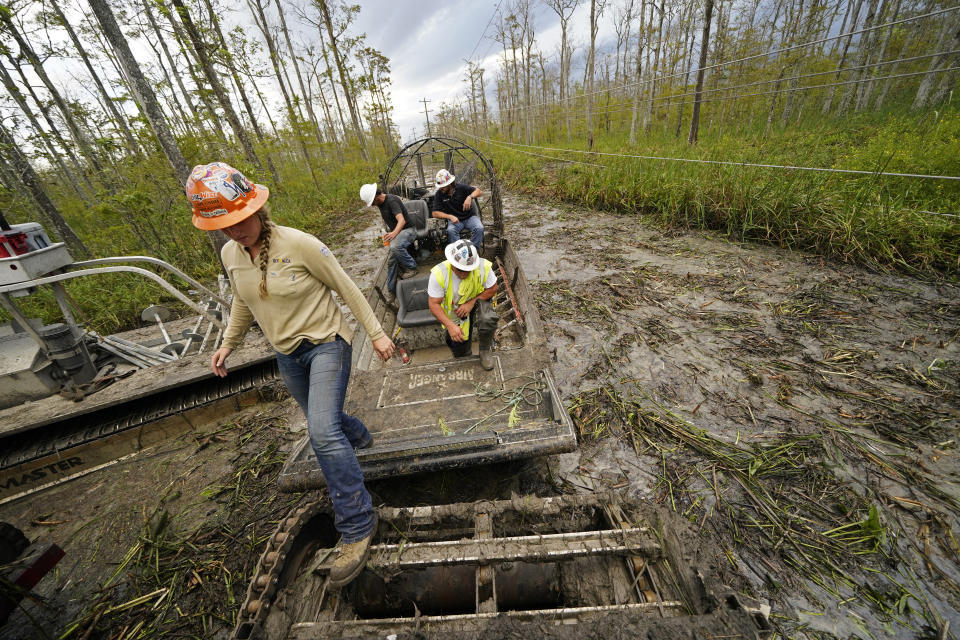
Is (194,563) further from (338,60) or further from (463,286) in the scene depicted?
(338,60)

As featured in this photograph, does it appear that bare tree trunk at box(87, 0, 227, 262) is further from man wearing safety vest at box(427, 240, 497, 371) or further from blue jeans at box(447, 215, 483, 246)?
man wearing safety vest at box(427, 240, 497, 371)

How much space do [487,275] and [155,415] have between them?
12.8 ft

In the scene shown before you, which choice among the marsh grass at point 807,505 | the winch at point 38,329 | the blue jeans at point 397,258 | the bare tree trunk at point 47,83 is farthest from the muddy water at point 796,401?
the bare tree trunk at point 47,83

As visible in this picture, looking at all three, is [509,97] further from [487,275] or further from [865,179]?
[487,275]

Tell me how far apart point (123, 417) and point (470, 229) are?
5111 mm

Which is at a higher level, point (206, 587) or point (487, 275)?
point (487, 275)

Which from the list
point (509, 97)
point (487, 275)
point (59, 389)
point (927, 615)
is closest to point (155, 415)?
point (59, 389)

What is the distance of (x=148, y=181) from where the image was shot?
8.02 meters

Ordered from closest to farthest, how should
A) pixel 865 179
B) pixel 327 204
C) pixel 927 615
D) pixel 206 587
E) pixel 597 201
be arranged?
1. pixel 927 615
2. pixel 206 587
3. pixel 865 179
4. pixel 597 201
5. pixel 327 204

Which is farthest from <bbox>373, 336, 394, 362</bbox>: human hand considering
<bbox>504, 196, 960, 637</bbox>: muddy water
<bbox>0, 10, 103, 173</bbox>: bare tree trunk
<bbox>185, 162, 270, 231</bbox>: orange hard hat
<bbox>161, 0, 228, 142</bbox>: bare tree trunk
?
<bbox>0, 10, 103, 173</bbox>: bare tree trunk

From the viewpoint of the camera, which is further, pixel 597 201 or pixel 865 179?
pixel 597 201

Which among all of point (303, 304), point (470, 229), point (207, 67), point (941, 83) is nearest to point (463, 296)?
point (303, 304)

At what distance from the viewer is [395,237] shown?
18.1 feet

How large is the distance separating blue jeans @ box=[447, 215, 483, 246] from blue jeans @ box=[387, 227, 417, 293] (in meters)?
0.75
